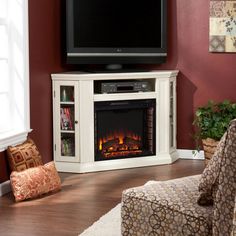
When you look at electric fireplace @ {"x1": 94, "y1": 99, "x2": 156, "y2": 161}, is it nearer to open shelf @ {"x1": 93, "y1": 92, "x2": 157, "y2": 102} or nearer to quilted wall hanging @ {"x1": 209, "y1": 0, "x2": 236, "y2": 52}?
open shelf @ {"x1": 93, "y1": 92, "x2": 157, "y2": 102}

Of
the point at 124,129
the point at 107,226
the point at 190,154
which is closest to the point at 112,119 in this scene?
the point at 124,129

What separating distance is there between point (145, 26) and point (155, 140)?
1.17m

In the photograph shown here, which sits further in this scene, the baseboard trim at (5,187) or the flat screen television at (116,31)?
the flat screen television at (116,31)

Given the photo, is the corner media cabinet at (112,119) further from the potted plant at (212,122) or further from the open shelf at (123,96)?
the potted plant at (212,122)

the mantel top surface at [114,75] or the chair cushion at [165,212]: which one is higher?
the mantel top surface at [114,75]

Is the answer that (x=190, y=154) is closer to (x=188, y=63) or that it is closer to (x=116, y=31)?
(x=188, y=63)

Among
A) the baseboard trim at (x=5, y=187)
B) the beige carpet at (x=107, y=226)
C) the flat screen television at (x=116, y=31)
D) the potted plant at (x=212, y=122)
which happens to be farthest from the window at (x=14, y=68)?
the potted plant at (x=212, y=122)

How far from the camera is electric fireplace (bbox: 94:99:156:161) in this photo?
581 centimetres

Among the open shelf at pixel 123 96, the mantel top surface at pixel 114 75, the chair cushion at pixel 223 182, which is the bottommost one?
the chair cushion at pixel 223 182

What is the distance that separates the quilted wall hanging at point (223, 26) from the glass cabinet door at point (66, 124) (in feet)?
5.33

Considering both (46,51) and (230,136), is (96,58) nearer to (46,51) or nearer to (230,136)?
(46,51)

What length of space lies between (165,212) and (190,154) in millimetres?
3620

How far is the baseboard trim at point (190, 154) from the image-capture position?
6.30m

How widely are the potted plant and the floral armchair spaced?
2563 mm
